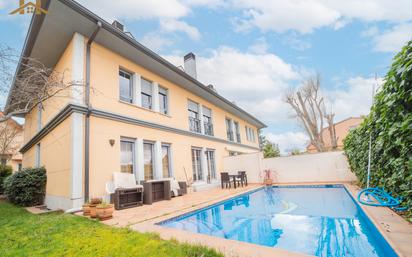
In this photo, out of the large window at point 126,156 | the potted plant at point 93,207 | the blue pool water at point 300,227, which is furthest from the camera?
the large window at point 126,156

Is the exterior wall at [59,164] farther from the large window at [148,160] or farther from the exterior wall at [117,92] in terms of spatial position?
the large window at [148,160]

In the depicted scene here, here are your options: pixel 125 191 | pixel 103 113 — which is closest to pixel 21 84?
pixel 103 113

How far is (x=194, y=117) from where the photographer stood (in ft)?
43.1

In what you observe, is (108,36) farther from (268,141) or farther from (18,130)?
(268,141)

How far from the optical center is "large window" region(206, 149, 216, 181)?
1338cm

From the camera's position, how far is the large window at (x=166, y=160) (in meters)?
9.86

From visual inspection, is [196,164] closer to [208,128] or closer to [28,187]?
[208,128]

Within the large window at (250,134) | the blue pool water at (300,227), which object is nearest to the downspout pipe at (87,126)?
the blue pool water at (300,227)

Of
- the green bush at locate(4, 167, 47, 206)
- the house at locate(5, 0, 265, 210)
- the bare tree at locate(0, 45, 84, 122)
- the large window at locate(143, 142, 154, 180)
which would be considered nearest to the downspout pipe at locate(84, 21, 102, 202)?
the house at locate(5, 0, 265, 210)

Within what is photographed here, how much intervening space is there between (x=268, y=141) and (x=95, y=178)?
2859 cm

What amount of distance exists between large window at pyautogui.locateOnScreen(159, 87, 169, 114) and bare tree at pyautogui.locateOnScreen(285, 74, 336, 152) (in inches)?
629

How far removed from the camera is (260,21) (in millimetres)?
10891

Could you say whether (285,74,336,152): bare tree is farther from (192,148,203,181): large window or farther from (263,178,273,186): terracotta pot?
(192,148,203,181): large window

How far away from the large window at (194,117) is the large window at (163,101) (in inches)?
86.0
